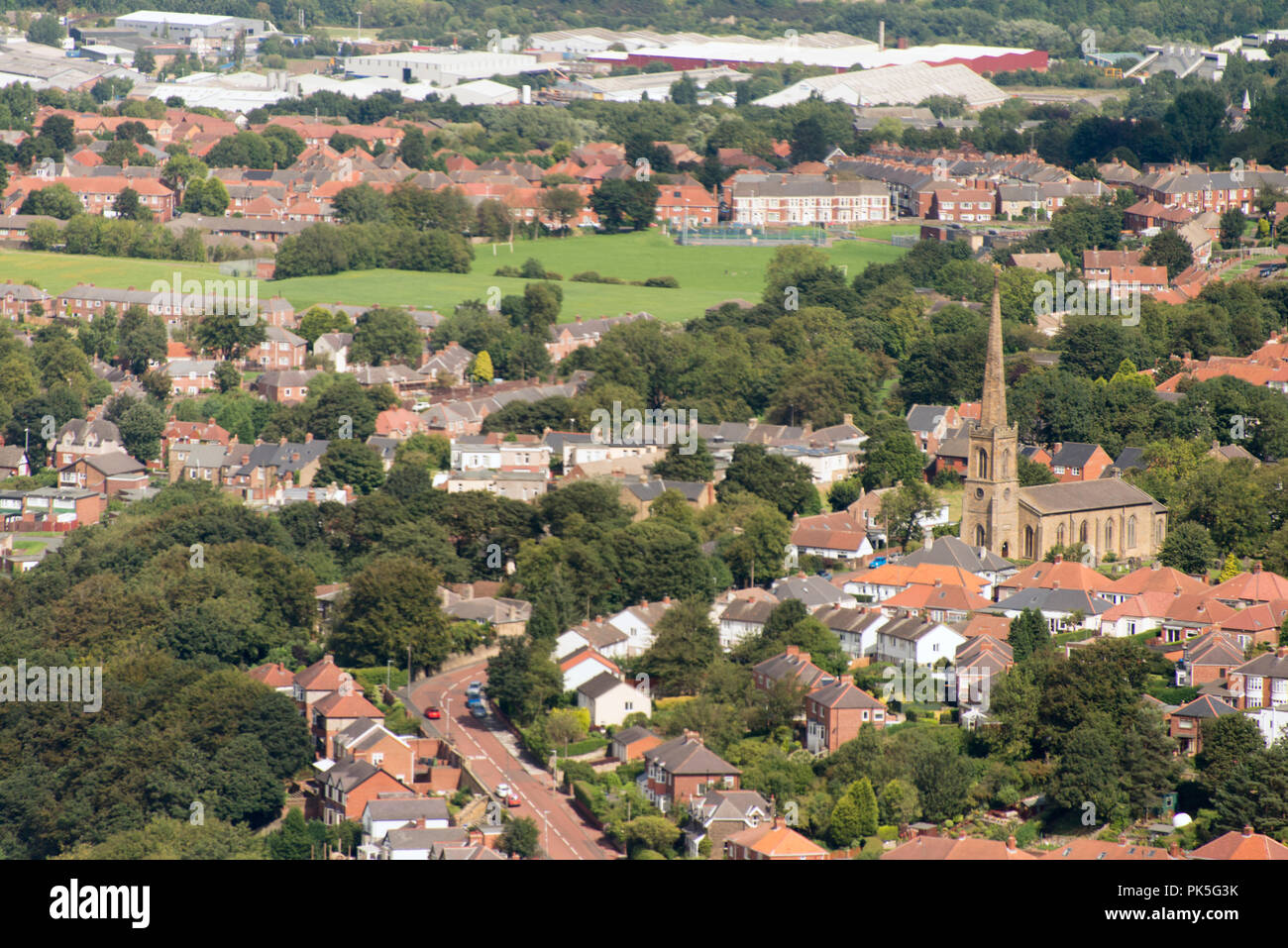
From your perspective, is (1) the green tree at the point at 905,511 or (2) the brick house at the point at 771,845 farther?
(1) the green tree at the point at 905,511

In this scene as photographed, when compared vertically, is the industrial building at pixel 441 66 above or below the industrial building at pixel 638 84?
above

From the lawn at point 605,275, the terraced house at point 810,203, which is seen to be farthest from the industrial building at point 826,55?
the lawn at point 605,275

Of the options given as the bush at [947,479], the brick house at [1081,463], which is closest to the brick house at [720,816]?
the bush at [947,479]

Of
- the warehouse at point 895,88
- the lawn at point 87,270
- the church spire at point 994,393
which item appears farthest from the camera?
the warehouse at point 895,88

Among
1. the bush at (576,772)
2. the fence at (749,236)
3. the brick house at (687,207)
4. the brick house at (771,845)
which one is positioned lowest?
the bush at (576,772)

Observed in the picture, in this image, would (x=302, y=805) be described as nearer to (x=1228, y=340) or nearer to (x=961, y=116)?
(x=1228, y=340)

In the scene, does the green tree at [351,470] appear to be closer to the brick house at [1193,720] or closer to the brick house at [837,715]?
the brick house at [837,715]

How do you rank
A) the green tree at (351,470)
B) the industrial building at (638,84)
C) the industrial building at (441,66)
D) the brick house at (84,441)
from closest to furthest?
the green tree at (351,470)
the brick house at (84,441)
the industrial building at (638,84)
the industrial building at (441,66)
